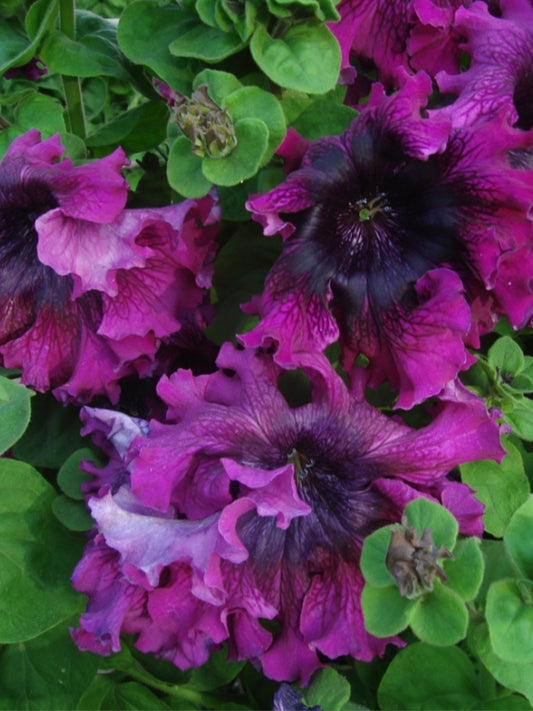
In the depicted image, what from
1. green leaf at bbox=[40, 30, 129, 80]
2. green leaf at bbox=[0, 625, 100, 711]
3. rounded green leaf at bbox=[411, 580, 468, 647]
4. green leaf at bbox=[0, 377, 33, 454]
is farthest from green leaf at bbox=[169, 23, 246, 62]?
green leaf at bbox=[0, 625, 100, 711]

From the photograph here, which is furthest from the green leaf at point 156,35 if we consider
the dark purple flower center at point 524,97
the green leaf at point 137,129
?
the dark purple flower center at point 524,97

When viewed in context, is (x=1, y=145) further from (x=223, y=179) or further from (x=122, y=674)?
(x=122, y=674)

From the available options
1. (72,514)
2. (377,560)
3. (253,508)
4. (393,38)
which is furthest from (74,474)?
(393,38)

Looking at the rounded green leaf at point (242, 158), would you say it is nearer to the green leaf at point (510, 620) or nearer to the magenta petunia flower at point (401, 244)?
the magenta petunia flower at point (401, 244)

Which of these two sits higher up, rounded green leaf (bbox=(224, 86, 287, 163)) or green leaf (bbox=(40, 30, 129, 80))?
rounded green leaf (bbox=(224, 86, 287, 163))

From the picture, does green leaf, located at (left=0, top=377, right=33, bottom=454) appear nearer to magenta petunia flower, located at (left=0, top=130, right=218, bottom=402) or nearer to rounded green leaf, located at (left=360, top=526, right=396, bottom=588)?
magenta petunia flower, located at (left=0, top=130, right=218, bottom=402)

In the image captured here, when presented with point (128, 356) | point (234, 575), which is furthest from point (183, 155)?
point (234, 575)

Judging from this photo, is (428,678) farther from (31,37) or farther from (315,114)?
(31,37)
